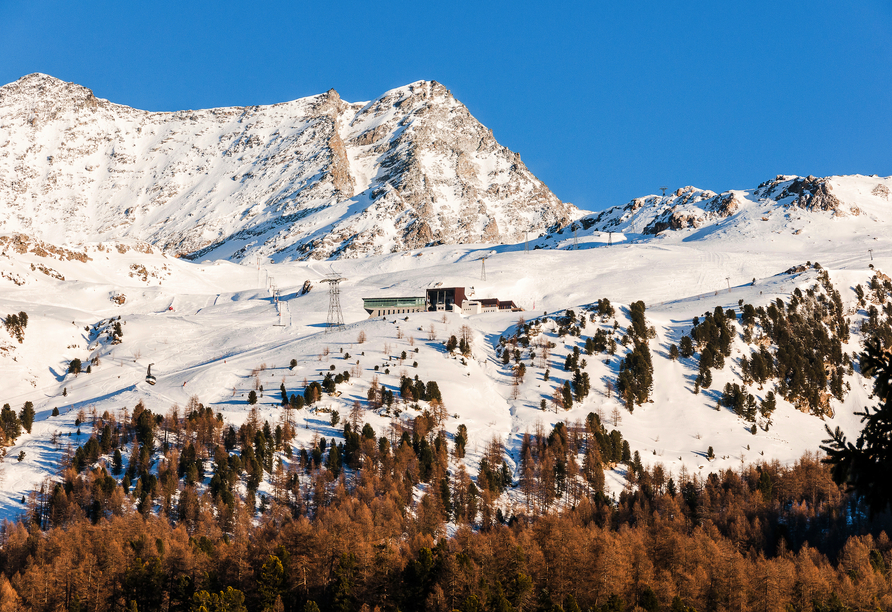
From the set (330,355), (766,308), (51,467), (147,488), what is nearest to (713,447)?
(766,308)

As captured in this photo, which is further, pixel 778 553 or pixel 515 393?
pixel 515 393

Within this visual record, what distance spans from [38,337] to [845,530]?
16357 cm

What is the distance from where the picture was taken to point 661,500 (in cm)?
10975

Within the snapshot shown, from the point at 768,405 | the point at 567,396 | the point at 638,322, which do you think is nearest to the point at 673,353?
the point at 638,322

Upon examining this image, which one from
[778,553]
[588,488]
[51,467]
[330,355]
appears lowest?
[778,553]

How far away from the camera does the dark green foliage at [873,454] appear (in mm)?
11031

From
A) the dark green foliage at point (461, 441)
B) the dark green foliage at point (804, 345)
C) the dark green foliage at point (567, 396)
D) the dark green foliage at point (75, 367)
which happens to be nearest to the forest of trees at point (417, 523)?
the dark green foliage at point (567, 396)

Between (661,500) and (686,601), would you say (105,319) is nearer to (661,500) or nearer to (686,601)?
(661,500)

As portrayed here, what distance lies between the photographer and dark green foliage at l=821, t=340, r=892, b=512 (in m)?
11.0

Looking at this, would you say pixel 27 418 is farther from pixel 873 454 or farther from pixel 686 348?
pixel 873 454

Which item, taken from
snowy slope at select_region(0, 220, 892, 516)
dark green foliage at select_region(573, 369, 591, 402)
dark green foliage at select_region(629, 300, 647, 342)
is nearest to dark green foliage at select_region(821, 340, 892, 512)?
snowy slope at select_region(0, 220, 892, 516)

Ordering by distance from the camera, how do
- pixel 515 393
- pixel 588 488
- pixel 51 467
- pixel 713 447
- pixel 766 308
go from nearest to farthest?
pixel 51 467
pixel 588 488
pixel 713 447
pixel 515 393
pixel 766 308

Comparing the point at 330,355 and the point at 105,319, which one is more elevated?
the point at 105,319

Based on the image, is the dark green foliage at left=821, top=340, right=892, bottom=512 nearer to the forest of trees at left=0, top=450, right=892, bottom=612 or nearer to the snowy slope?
the forest of trees at left=0, top=450, right=892, bottom=612
